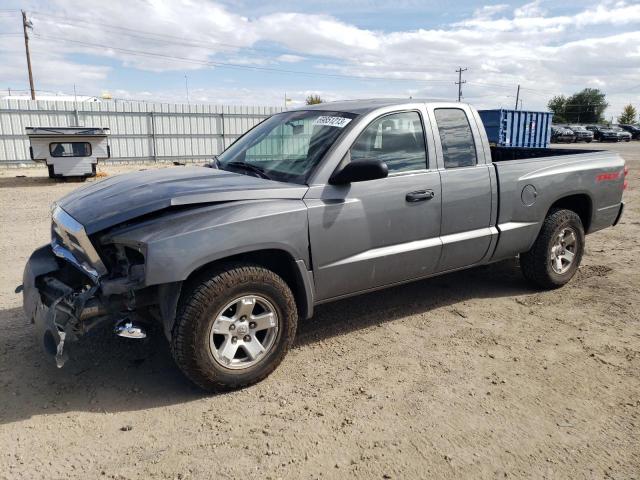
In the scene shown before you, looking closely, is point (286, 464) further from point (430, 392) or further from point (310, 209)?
point (310, 209)

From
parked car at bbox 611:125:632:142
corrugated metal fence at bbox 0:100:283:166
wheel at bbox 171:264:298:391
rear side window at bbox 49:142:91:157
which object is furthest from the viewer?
parked car at bbox 611:125:632:142

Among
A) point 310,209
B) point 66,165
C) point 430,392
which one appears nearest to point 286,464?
point 430,392

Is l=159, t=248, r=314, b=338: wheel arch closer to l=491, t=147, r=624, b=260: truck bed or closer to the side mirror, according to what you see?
the side mirror

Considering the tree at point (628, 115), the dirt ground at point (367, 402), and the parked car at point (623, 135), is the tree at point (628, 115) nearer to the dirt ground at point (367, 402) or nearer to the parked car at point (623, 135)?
the parked car at point (623, 135)

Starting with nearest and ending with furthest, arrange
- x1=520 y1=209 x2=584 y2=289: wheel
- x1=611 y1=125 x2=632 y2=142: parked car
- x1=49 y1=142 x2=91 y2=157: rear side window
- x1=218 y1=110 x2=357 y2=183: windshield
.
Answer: x1=218 y1=110 x2=357 y2=183: windshield, x1=520 y1=209 x2=584 y2=289: wheel, x1=49 y1=142 x2=91 y2=157: rear side window, x1=611 y1=125 x2=632 y2=142: parked car

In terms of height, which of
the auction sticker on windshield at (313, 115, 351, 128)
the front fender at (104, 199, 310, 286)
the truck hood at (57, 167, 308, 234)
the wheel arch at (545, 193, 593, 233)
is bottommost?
the wheel arch at (545, 193, 593, 233)

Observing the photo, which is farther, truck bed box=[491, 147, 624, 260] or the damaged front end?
truck bed box=[491, 147, 624, 260]

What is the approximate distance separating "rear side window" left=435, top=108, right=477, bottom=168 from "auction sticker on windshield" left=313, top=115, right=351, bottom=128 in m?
0.89

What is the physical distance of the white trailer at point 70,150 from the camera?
13.9 m

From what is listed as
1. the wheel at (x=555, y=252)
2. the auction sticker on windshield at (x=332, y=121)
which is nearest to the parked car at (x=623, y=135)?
the wheel at (x=555, y=252)

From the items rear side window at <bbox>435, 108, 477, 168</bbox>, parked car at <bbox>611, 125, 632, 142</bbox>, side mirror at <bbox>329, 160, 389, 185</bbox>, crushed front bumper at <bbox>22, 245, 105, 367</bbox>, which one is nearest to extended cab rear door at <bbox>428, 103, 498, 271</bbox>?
rear side window at <bbox>435, 108, 477, 168</bbox>

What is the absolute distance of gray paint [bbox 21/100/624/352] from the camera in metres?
3.07

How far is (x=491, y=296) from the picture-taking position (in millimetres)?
5105

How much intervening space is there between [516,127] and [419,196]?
20752 millimetres
